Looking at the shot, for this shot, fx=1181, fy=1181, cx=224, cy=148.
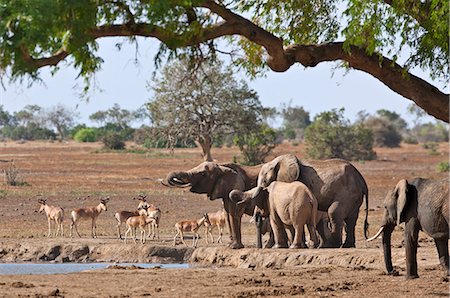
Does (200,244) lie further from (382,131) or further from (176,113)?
(382,131)

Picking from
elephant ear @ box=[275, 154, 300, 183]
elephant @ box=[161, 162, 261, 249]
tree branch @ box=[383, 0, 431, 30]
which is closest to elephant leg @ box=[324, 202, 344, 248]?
elephant ear @ box=[275, 154, 300, 183]

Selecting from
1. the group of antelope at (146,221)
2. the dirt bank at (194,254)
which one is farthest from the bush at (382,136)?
the dirt bank at (194,254)

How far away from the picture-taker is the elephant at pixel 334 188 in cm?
2222

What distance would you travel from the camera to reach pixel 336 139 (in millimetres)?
65812

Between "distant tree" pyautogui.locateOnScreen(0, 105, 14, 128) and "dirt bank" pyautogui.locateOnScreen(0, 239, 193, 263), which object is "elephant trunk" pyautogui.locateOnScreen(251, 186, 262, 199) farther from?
"distant tree" pyautogui.locateOnScreen(0, 105, 14, 128)

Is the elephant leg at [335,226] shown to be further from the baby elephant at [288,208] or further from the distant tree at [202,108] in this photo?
the distant tree at [202,108]

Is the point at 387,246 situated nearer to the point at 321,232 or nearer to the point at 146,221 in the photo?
the point at 321,232

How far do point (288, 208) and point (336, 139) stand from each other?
4513 centimetres

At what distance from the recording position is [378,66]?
15.6m

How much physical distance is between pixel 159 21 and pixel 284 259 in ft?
26.5

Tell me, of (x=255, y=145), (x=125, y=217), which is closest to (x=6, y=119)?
(x=255, y=145)

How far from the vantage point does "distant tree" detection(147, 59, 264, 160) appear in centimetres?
4950

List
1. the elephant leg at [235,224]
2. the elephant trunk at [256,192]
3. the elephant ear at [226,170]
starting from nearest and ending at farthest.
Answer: the elephant trunk at [256,192], the elephant leg at [235,224], the elephant ear at [226,170]

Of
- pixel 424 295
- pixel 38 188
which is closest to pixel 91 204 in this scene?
pixel 38 188
